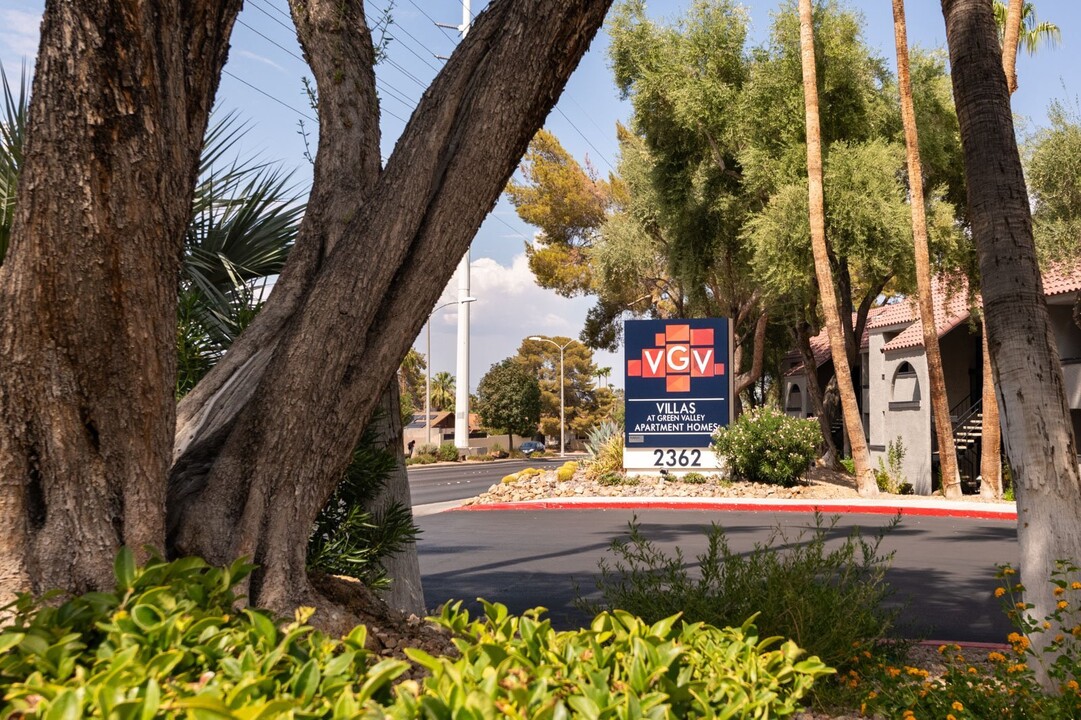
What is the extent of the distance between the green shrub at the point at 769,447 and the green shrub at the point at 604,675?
19.0 m

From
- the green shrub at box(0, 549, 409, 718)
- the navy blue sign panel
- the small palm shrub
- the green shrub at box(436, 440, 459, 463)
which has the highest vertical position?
the navy blue sign panel

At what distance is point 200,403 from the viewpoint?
4047 millimetres

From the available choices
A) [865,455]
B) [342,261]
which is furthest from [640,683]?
[865,455]

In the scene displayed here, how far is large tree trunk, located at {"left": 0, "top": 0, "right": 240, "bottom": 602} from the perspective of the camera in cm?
295

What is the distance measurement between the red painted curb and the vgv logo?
4.16 meters

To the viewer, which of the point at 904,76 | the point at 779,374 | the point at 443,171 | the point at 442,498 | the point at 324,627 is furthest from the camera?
the point at 779,374

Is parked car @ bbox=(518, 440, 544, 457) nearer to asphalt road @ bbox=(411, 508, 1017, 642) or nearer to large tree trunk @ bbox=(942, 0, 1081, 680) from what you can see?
asphalt road @ bbox=(411, 508, 1017, 642)

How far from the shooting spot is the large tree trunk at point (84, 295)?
2949 mm

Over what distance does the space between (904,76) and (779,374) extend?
26774 millimetres

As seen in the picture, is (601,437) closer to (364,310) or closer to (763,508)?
(763,508)

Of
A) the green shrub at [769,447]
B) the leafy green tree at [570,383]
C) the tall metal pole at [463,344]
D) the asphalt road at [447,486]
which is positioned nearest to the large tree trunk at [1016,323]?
the green shrub at [769,447]

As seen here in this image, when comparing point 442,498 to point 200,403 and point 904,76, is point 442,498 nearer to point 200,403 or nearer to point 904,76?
point 904,76

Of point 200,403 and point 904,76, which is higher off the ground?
point 904,76

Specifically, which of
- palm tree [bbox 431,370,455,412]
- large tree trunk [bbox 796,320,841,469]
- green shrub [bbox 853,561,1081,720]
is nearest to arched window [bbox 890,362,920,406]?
large tree trunk [bbox 796,320,841,469]
